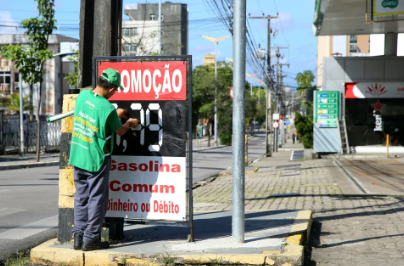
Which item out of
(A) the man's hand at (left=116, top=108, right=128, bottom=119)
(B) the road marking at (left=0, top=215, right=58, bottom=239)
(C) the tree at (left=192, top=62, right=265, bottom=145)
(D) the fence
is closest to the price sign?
(A) the man's hand at (left=116, top=108, right=128, bottom=119)

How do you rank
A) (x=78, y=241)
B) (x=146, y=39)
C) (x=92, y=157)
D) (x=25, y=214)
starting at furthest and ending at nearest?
(x=146, y=39) → (x=25, y=214) → (x=78, y=241) → (x=92, y=157)

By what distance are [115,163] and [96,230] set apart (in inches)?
31.2

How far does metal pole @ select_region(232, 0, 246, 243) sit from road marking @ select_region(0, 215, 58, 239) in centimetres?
304

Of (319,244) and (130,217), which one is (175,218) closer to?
(130,217)

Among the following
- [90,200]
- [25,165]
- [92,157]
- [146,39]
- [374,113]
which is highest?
[146,39]

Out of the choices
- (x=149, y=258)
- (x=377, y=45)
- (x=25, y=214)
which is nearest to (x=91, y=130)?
(x=149, y=258)

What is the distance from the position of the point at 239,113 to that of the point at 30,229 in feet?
12.1

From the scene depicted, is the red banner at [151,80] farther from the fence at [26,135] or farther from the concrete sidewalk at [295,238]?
the fence at [26,135]

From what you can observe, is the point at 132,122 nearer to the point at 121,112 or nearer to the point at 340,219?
the point at 121,112

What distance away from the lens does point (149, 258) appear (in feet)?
15.4

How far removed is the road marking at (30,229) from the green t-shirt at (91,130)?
7.56 ft

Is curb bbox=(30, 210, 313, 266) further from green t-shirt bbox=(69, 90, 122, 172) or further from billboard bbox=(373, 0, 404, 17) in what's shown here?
billboard bbox=(373, 0, 404, 17)

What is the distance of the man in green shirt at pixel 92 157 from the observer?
4.84 metres

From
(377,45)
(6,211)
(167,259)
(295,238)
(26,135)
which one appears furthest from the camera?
(377,45)
